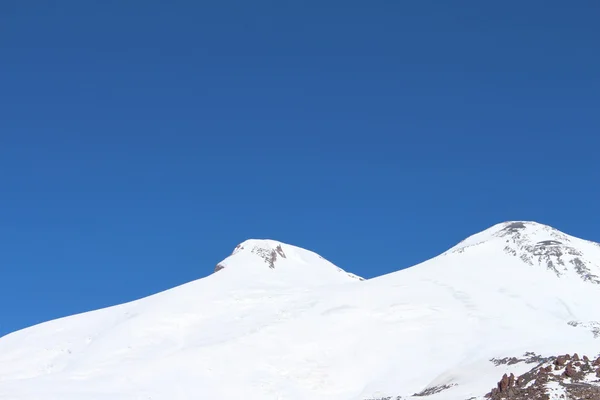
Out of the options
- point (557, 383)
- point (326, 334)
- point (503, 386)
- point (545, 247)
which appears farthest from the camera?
point (545, 247)

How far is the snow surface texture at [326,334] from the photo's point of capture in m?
49.1

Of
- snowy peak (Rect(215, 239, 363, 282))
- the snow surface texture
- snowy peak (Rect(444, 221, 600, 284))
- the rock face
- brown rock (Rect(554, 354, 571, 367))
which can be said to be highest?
→ snowy peak (Rect(215, 239, 363, 282))

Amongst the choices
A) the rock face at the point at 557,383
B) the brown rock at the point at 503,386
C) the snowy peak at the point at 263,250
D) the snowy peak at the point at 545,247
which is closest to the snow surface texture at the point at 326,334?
the snowy peak at the point at 545,247

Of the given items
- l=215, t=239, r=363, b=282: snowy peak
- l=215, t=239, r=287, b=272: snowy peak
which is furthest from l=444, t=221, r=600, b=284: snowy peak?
l=215, t=239, r=287, b=272: snowy peak

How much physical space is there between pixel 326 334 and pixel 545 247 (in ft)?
130

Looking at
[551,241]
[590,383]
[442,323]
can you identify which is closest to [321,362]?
[442,323]

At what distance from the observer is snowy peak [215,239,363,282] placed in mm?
92562

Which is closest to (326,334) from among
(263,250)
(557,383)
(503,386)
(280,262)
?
(503,386)

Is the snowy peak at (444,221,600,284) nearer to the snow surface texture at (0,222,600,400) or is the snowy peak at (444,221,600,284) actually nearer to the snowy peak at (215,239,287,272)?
the snow surface texture at (0,222,600,400)

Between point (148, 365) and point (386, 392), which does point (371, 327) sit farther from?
point (148, 365)

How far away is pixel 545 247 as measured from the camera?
287 ft

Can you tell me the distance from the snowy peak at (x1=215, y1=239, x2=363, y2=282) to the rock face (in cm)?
5958

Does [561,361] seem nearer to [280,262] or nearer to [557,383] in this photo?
[557,383]

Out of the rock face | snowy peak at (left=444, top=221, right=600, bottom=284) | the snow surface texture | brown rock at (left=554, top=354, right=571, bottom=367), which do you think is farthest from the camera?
snowy peak at (left=444, top=221, right=600, bottom=284)
